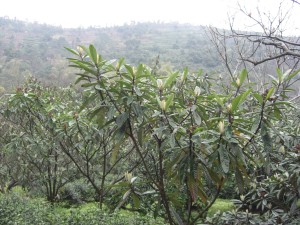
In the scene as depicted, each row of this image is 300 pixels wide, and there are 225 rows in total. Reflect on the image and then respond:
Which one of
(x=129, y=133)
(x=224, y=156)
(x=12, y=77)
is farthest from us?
(x=12, y=77)

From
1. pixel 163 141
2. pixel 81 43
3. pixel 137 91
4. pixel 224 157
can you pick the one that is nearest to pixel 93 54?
pixel 137 91

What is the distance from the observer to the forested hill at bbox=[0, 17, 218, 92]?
23656 millimetres

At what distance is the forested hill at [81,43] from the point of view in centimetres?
2366

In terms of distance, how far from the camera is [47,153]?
19.1 feet

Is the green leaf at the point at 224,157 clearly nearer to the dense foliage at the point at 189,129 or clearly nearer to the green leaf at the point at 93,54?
the dense foliage at the point at 189,129

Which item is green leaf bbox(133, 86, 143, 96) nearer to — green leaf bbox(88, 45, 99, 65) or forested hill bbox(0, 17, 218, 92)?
green leaf bbox(88, 45, 99, 65)

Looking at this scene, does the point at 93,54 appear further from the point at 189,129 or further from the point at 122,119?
the point at 189,129

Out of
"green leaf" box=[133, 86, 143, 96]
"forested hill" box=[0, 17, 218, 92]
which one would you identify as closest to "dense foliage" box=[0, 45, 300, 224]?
"green leaf" box=[133, 86, 143, 96]

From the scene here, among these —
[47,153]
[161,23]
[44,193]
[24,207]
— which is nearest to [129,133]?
[24,207]

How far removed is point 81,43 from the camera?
41.4 meters

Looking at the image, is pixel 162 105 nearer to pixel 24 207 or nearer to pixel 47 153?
pixel 24 207

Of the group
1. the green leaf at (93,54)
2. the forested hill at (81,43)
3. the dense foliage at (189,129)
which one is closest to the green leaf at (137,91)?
the dense foliage at (189,129)

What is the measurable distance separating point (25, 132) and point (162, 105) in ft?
13.3

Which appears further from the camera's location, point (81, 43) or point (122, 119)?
point (81, 43)
